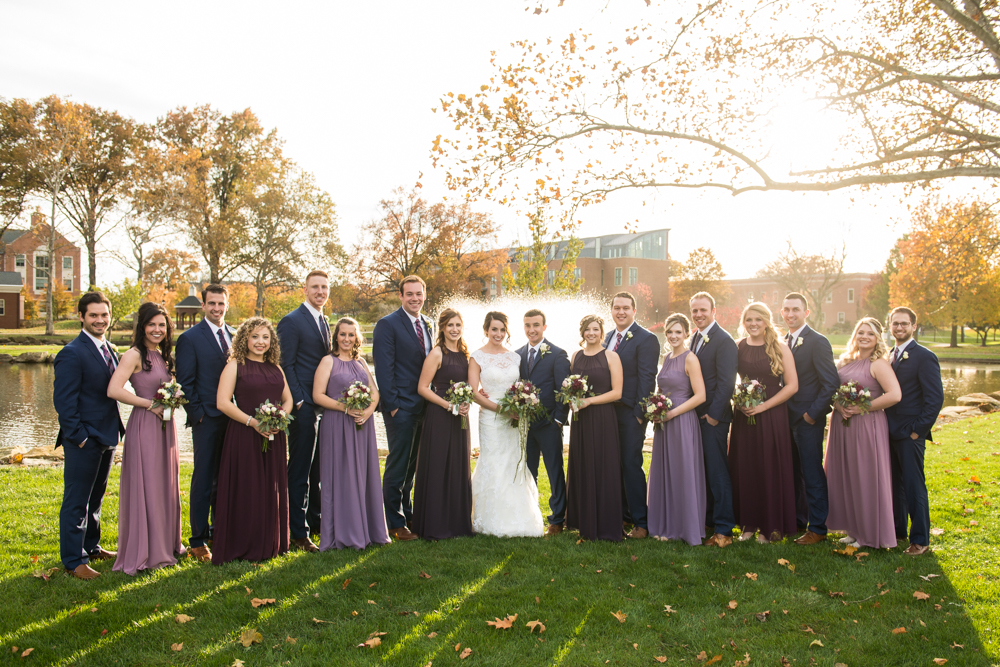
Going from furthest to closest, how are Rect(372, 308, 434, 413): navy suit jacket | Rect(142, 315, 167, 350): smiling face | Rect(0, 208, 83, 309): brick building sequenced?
Rect(0, 208, 83, 309): brick building
Rect(372, 308, 434, 413): navy suit jacket
Rect(142, 315, 167, 350): smiling face

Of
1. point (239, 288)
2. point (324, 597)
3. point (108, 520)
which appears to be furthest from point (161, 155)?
point (324, 597)

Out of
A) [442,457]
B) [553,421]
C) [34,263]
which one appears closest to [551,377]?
[553,421]

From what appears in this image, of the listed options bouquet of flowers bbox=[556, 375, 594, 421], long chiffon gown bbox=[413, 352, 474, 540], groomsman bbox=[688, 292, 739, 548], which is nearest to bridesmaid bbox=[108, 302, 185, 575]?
long chiffon gown bbox=[413, 352, 474, 540]

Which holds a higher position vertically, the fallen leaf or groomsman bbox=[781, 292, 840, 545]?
groomsman bbox=[781, 292, 840, 545]

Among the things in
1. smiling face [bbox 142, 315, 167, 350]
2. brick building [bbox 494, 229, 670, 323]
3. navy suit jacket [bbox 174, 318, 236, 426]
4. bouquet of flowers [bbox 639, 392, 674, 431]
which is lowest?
bouquet of flowers [bbox 639, 392, 674, 431]

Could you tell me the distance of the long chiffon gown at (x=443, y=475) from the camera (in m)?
6.57

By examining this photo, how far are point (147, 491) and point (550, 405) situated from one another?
4056 mm

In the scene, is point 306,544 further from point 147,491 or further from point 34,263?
point 34,263

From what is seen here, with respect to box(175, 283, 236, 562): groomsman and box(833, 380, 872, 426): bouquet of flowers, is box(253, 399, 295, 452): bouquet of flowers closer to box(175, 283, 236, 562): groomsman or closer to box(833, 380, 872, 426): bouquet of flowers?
box(175, 283, 236, 562): groomsman

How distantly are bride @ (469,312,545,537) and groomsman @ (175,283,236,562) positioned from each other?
8.61 feet

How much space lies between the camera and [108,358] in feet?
18.9

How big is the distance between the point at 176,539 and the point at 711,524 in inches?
218

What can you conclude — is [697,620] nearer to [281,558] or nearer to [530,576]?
[530,576]

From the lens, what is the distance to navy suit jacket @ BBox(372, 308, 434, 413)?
669 centimetres
